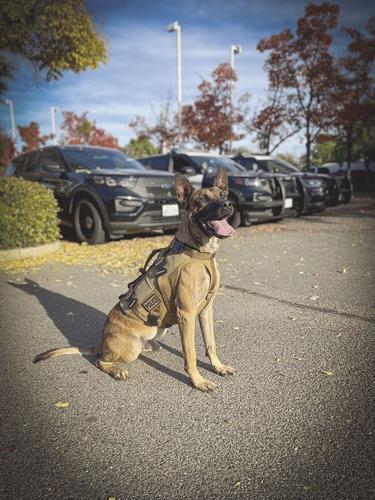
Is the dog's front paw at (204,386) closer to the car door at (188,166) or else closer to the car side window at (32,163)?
the car door at (188,166)

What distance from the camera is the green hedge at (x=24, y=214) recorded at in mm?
5973

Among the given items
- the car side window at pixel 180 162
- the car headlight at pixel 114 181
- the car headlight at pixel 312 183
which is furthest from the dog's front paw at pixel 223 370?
the car headlight at pixel 312 183

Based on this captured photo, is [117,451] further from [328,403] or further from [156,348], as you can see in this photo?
[328,403]

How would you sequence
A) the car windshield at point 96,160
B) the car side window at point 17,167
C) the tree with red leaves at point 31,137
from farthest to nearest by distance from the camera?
the tree with red leaves at point 31,137, the car side window at point 17,167, the car windshield at point 96,160

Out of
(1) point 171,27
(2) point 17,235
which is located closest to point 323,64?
(1) point 171,27

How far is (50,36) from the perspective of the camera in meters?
8.88

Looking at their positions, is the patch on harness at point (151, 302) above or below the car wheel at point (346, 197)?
below

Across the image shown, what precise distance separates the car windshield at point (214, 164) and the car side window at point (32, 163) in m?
3.89

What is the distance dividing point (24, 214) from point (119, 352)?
4.59 metres

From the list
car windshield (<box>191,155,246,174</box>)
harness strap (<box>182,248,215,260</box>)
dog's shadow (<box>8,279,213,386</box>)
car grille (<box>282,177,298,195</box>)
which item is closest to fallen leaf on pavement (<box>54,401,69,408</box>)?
dog's shadow (<box>8,279,213,386</box>)

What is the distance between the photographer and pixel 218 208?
2.18 meters

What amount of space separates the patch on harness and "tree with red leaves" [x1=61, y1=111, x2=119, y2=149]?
37550mm

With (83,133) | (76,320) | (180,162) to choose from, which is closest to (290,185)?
(180,162)

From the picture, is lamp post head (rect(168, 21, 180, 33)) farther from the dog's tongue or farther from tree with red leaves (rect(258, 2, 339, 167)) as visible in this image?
the dog's tongue
